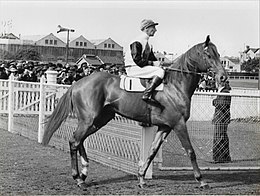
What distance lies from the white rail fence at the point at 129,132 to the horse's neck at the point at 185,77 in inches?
47.7

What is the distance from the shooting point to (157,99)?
27.2 ft

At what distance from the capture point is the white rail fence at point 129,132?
383 inches

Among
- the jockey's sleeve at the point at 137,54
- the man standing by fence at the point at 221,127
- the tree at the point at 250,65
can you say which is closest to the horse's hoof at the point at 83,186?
the jockey's sleeve at the point at 137,54

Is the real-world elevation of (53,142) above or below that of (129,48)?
below

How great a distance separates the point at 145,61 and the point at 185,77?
706 millimetres

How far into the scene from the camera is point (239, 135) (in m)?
13.3

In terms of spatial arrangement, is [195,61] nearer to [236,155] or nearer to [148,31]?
[148,31]

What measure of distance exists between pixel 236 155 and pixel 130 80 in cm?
484

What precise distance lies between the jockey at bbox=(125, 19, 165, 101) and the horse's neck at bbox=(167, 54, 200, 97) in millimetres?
248

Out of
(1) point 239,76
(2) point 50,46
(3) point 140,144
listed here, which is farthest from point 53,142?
(2) point 50,46

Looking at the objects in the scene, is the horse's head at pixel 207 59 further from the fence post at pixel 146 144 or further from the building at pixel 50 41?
the building at pixel 50 41

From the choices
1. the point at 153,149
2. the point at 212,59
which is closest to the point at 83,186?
the point at 153,149

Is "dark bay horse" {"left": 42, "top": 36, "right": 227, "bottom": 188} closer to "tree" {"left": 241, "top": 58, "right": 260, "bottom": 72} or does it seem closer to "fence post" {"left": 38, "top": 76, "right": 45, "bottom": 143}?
"fence post" {"left": 38, "top": 76, "right": 45, "bottom": 143}

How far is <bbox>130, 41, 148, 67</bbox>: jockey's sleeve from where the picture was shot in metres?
8.26
